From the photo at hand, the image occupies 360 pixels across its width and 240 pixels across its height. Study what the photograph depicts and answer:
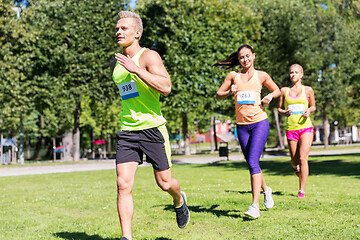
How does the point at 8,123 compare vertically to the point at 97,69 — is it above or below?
below

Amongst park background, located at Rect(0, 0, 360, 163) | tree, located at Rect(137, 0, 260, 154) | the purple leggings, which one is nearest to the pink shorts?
the purple leggings

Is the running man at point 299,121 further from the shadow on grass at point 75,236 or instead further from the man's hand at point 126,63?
the man's hand at point 126,63

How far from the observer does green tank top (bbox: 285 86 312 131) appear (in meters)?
7.70

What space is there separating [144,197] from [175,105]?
52.1 feet

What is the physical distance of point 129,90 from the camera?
424cm

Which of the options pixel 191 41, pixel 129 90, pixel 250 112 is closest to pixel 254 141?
pixel 250 112

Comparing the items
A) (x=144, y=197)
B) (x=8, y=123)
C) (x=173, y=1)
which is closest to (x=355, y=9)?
(x=173, y=1)

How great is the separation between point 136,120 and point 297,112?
4.52 metres

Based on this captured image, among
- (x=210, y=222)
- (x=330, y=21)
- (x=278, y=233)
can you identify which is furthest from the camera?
(x=330, y=21)

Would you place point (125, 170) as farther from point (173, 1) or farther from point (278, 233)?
point (173, 1)

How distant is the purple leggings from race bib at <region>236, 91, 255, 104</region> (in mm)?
361

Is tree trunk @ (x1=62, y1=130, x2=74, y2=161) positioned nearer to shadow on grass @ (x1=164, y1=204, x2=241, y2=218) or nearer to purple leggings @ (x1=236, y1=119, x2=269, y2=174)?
shadow on grass @ (x1=164, y1=204, x2=241, y2=218)

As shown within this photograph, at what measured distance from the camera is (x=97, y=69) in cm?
2434

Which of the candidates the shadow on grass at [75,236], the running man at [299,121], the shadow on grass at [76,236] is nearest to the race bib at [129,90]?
the shadow on grass at [76,236]
